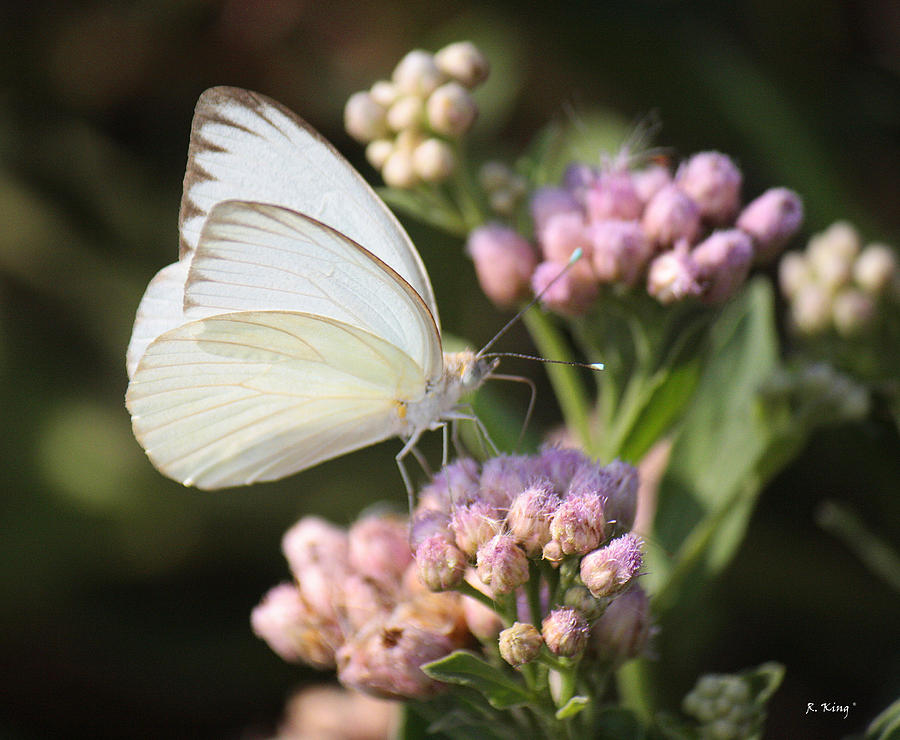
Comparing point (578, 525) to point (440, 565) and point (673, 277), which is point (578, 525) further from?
point (673, 277)

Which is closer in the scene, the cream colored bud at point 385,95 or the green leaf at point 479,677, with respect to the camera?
the green leaf at point 479,677

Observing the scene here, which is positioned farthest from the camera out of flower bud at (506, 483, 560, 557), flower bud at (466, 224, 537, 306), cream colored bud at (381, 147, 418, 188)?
cream colored bud at (381, 147, 418, 188)

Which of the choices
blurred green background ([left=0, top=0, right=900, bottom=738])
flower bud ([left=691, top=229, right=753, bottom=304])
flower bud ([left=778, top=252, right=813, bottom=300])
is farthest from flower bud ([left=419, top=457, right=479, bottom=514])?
flower bud ([left=778, top=252, right=813, bottom=300])

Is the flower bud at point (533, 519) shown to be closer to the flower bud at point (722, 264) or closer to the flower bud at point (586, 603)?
the flower bud at point (586, 603)

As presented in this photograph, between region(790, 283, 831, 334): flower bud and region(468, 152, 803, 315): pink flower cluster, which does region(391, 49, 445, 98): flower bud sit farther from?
region(790, 283, 831, 334): flower bud

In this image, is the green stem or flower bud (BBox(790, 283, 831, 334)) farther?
flower bud (BBox(790, 283, 831, 334))

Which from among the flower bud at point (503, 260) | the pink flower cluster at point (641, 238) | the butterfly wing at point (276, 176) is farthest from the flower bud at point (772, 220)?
the butterfly wing at point (276, 176)
